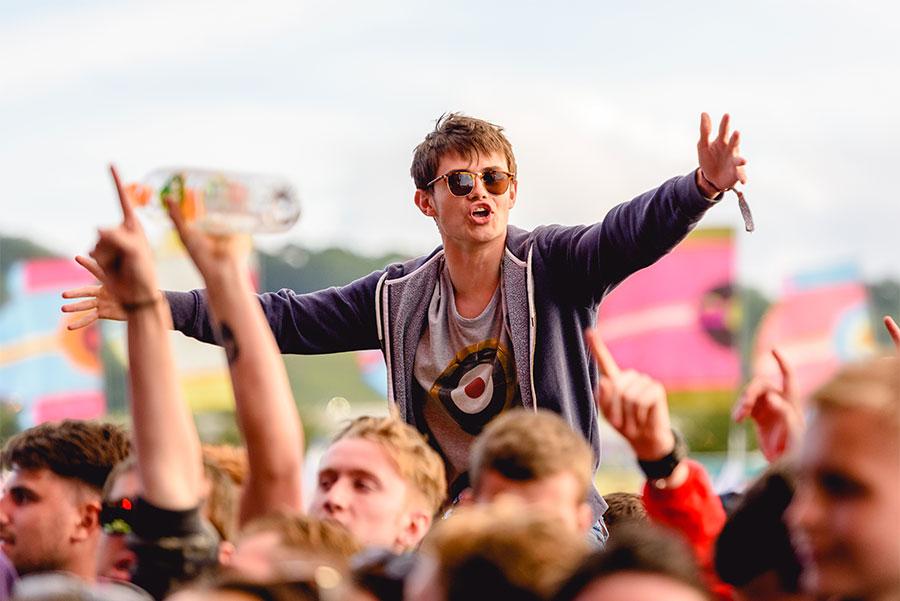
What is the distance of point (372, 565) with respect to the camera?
2.74 meters

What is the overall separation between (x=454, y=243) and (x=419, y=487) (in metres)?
1.33

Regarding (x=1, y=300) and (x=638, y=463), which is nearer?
(x=638, y=463)

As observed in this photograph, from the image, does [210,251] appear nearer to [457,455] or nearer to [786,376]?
[786,376]

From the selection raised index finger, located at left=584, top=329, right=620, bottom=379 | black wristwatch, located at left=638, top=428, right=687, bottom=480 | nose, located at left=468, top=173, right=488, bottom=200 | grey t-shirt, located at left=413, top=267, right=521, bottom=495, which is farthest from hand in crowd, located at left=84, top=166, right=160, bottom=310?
nose, located at left=468, top=173, right=488, bottom=200

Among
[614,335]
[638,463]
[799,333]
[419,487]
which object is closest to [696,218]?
[419,487]

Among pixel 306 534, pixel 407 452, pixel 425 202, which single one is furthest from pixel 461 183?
pixel 306 534

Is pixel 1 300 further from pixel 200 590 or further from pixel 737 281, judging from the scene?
pixel 200 590

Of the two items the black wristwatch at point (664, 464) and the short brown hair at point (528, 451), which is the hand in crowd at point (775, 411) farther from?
the short brown hair at point (528, 451)

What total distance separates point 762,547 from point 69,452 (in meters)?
2.05

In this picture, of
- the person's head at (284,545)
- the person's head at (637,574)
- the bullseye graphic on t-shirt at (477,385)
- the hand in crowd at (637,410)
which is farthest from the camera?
the bullseye graphic on t-shirt at (477,385)

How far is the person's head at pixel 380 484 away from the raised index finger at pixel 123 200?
2.78 ft

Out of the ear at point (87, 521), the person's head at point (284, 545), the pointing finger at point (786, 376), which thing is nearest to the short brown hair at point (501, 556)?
the person's head at point (284, 545)

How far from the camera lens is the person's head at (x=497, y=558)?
7.68 ft

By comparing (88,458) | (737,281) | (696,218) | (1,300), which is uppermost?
(696,218)
